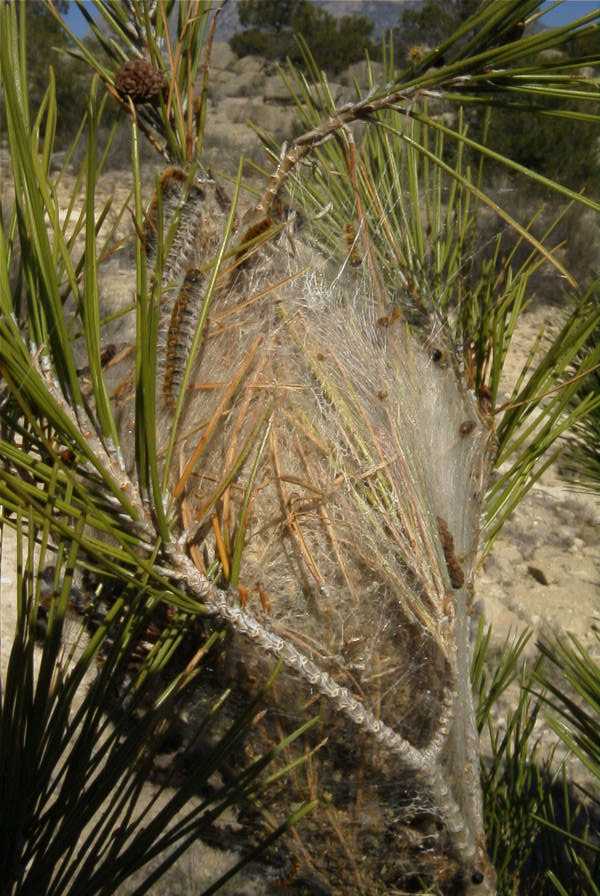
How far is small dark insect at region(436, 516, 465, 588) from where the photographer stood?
0.69m

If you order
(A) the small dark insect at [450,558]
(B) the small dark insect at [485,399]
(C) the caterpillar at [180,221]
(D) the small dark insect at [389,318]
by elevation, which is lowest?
(A) the small dark insect at [450,558]

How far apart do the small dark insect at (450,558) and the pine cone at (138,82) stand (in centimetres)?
46

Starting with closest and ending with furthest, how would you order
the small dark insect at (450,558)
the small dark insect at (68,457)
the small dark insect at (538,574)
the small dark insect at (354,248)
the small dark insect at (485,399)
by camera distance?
the small dark insect at (68,457) < the small dark insect at (450,558) < the small dark insect at (354,248) < the small dark insect at (485,399) < the small dark insect at (538,574)

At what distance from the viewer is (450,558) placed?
2.27ft

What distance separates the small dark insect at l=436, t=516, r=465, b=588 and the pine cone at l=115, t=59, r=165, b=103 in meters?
0.46

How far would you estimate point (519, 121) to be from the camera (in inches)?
247

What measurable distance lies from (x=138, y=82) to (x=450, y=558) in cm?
50

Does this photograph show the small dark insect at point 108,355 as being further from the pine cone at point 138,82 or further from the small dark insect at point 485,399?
the small dark insect at point 485,399

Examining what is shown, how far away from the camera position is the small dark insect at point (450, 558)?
0.69 meters

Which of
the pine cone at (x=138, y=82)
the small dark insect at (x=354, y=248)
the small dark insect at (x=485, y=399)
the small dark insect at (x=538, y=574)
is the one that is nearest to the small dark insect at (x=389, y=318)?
the small dark insect at (x=354, y=248)

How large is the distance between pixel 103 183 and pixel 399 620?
22.6ft

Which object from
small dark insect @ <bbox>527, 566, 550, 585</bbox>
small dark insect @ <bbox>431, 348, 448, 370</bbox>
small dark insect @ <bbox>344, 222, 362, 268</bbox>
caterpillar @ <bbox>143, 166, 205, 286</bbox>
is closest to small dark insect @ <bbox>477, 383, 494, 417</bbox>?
small dark insect @ <bbox>431, 348, 448, 370</bbox>

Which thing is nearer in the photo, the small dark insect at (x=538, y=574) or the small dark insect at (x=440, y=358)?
the small dark insect at (x=440, y=358)

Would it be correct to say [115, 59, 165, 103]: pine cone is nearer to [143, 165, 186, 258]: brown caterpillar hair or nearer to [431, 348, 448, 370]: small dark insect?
[143, 165, 186, 258]: brown caterpillar hair
